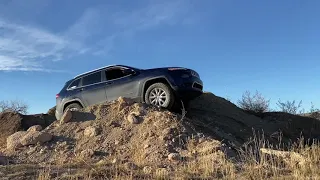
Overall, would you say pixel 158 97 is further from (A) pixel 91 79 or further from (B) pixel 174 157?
(B) pixel 174 157

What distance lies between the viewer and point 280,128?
17297 millimetres

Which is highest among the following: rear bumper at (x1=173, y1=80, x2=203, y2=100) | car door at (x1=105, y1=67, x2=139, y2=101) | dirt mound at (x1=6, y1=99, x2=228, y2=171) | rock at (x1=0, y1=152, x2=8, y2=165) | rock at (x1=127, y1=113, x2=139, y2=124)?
car door at (x1=105, y1=67, x2=139, y2=101)

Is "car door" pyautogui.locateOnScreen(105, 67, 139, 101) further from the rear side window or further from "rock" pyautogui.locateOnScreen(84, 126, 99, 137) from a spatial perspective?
"rock" pyautogui.locateOnScreen(84, 126, 99, 137)

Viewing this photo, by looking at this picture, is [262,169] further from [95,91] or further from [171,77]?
[95,91]

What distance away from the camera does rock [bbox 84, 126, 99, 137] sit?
35.5 feet

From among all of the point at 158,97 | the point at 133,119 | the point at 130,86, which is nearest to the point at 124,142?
the point at 133,119

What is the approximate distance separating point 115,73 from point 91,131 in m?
2.38

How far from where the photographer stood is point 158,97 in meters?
11.4

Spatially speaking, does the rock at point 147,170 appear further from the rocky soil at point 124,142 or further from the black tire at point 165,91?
the black tire at point 165,91

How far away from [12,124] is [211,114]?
27.0 feet

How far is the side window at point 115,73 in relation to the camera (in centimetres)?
1223

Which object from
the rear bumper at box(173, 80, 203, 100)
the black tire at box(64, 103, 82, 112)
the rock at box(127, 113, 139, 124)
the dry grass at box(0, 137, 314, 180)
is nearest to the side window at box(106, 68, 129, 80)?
the black tire at box(64, 103, 82, 112)

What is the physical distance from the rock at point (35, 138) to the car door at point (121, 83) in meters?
2.43

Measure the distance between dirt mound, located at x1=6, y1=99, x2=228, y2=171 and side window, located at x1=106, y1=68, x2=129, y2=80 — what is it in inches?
39.0
